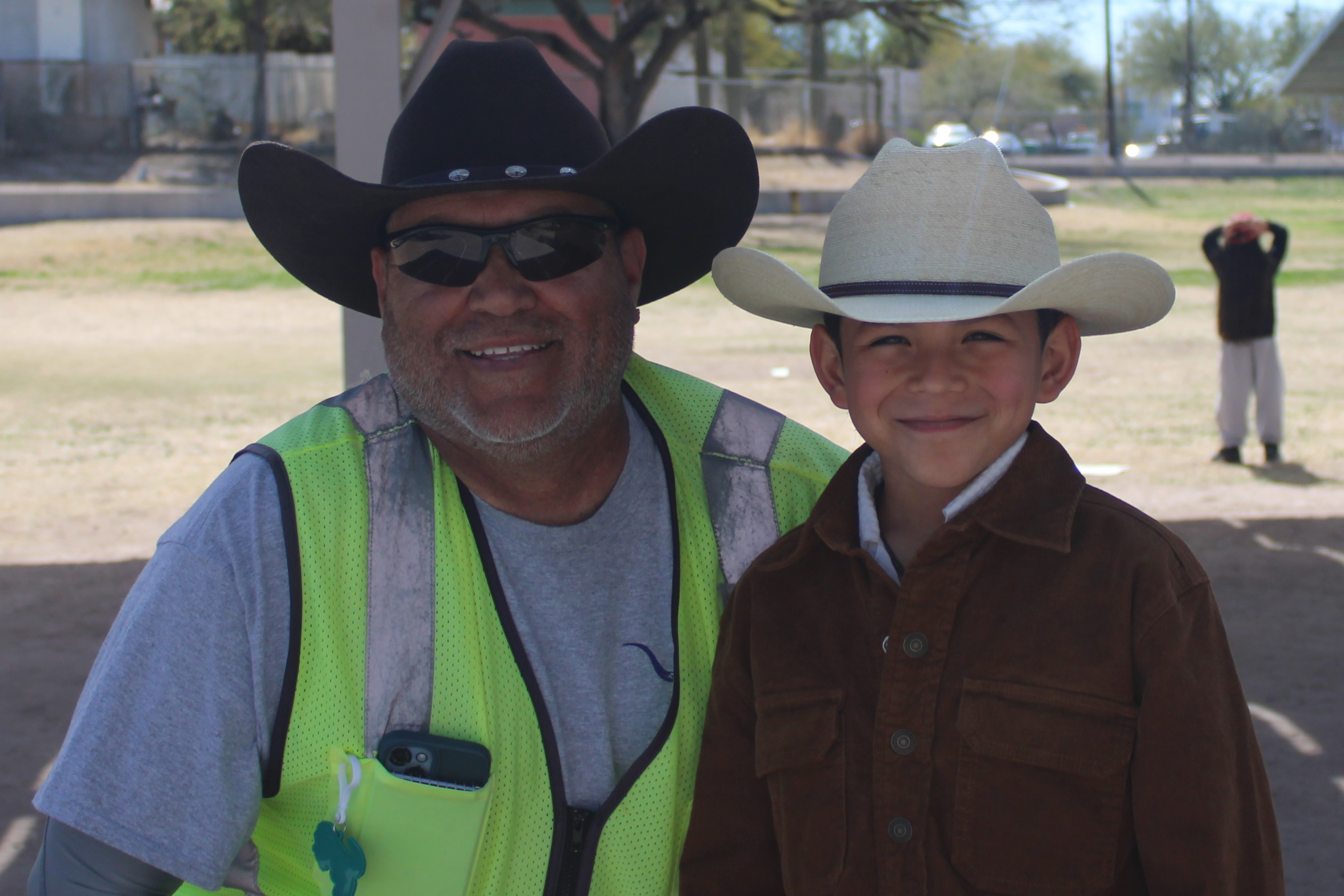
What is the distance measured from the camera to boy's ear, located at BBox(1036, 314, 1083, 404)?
215 centimetres

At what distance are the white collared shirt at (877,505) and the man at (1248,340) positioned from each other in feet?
28.4

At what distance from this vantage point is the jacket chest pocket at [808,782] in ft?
6.42

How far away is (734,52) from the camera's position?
41969mm

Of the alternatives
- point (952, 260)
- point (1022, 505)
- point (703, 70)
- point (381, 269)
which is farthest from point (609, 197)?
point (703, 70)

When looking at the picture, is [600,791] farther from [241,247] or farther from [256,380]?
[241,247]

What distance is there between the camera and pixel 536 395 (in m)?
2.37

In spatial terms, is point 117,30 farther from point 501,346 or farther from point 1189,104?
point 1189,104

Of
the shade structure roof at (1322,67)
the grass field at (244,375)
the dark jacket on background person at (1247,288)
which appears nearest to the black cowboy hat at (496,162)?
the grass field at (244,375)

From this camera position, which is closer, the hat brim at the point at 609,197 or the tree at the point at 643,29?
the hat brim at the point at 609,197

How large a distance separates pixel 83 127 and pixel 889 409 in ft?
110

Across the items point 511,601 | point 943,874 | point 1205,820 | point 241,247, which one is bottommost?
point 943,874

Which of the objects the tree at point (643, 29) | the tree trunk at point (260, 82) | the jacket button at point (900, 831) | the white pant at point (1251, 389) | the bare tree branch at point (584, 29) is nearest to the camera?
the jacket button at point (900, 831)

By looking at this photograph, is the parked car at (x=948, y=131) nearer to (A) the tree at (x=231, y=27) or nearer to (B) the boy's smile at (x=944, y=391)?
(A) the tree at (x=231, y=27)

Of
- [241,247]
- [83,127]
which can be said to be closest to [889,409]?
[241,247]
